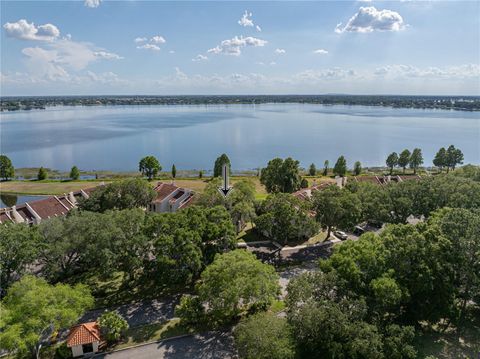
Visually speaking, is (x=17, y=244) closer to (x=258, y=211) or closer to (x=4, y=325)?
(x=4, y=325)

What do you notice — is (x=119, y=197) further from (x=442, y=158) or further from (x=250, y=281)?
(x=442, y=158)

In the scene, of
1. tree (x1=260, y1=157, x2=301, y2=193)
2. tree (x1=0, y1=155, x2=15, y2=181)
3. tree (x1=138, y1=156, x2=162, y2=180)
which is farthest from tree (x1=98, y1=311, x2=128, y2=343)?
tree (x1=0, y1=155, x2=15, y2=181)

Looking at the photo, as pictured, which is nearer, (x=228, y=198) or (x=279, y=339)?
(x=279, y=339)

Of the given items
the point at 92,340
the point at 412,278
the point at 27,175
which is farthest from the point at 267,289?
the point at 27,175

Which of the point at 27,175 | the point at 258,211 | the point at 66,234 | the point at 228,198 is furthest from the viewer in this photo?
the point at 27,175

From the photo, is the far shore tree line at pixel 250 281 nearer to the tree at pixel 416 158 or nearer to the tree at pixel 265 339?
the tree at pixel 265 339

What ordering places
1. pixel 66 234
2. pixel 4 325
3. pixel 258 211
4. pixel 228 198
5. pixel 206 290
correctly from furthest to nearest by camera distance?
pixel 258 211 < pixel 228 198 < pixel 66 234 < pixel 206 290 < pixel 4 325

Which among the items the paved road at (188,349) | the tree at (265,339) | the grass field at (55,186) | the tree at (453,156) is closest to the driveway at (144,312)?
the paved road at (188,349)
